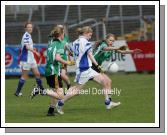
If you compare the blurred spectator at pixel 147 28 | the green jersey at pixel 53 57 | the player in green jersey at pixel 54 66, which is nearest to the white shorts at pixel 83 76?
the player in green jersey at pixel 54 66

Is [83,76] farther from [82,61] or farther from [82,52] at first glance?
[82,52]

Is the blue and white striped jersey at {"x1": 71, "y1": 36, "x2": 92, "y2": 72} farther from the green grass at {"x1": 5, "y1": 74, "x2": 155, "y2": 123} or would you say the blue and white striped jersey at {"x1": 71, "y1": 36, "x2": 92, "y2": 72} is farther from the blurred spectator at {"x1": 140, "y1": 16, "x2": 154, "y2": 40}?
the blurred spectator at {"x1": 140, "y1": 16, "x2": 154, "y2": 40}

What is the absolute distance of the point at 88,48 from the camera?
14312 millimetres

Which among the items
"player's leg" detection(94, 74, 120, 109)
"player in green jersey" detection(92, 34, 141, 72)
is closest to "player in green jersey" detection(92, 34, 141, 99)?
"player in green jersey" detection(92, 34, 141, 72)

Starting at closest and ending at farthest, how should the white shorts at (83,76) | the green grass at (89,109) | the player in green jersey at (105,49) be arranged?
the green grass at (89,109), the white shorts at (83,76), the player in green jersey at (105,49)

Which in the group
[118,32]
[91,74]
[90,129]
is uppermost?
[118,32]

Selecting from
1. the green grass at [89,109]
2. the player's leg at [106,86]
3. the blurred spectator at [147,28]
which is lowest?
the green grass at [89,109]

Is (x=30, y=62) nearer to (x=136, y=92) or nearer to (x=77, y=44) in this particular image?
(x=136, y=92)

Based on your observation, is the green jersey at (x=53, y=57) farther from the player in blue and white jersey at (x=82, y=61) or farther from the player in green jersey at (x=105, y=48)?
the player in green jersey at (x=105, y=48)

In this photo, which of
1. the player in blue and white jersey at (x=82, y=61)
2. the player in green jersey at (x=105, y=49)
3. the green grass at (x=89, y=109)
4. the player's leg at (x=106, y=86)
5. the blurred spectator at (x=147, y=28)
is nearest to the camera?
the green grass at (x=89, y=109)

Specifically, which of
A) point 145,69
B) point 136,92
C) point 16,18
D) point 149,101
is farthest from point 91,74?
point 16,18

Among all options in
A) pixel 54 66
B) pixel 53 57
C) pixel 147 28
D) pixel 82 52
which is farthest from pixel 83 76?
pixel 147 28

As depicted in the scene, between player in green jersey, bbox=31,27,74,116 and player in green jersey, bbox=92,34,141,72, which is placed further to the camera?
player in green jersey, bbox=92,34,141,72

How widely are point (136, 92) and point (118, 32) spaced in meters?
13.4
